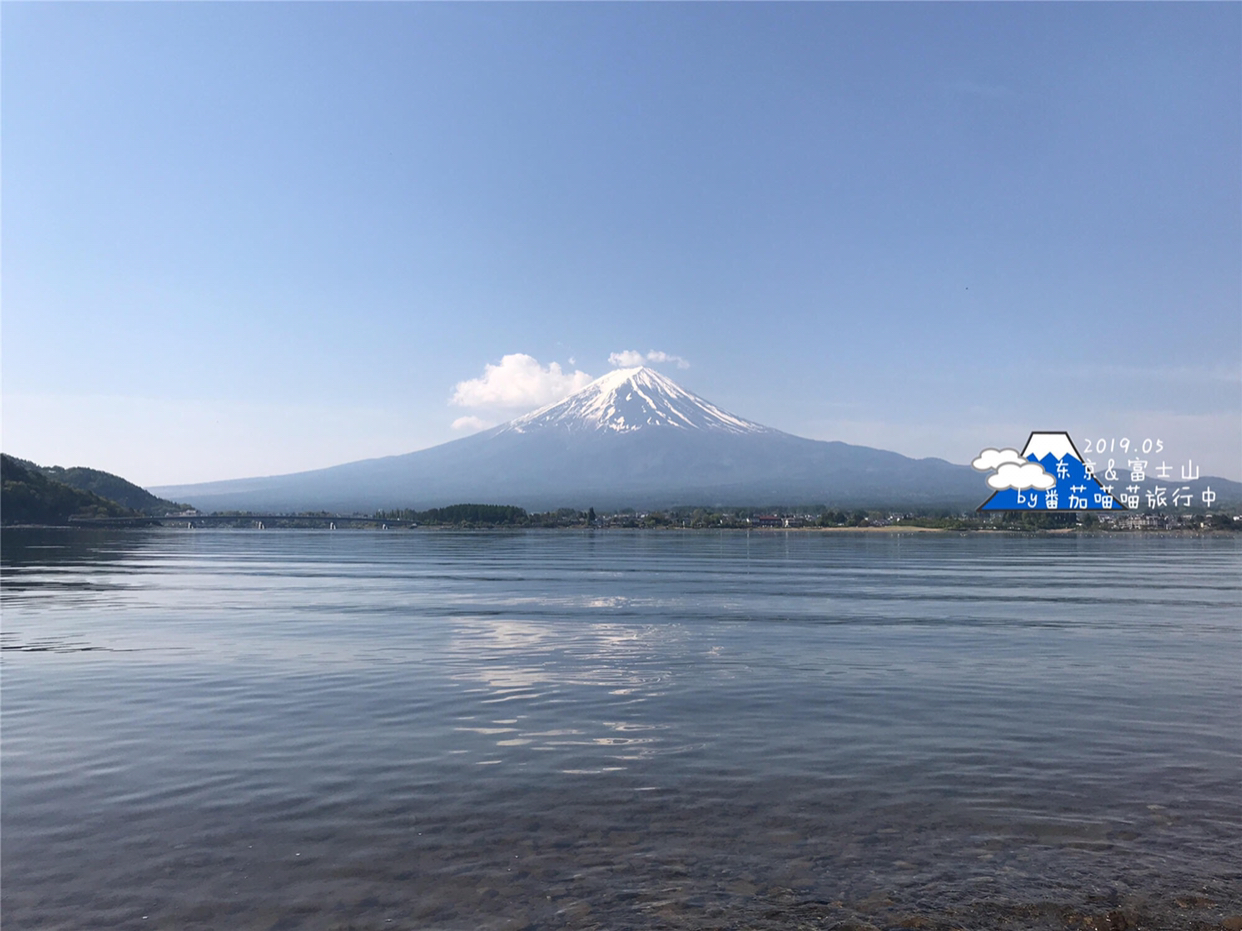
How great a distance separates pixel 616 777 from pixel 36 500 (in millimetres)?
195200

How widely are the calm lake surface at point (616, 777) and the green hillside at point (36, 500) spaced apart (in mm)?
161378

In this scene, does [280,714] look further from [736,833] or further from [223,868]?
[736,833]

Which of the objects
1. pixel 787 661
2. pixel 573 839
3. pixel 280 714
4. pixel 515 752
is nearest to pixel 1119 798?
pixel 573 839

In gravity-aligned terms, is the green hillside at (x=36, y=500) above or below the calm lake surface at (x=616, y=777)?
above

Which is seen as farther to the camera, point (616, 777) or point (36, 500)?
point (36, 500)

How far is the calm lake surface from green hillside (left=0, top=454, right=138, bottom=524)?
161378 millimetres

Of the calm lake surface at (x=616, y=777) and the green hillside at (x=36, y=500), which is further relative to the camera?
the green hillside at (x=36, y=500)

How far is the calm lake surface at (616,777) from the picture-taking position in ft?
31.5

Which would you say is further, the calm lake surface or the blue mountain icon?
the blue mountain icon

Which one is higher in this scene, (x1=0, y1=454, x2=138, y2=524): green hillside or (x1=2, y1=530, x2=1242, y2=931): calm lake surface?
(x1=0, y1=454, x2=138, y2=524): green hillside

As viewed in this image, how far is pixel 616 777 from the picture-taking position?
46.2 ft

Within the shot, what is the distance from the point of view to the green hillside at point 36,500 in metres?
166

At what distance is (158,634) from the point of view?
31.7 metres

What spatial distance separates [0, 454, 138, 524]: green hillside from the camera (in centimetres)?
16588
